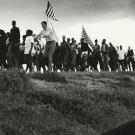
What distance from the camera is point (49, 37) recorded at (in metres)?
16.6

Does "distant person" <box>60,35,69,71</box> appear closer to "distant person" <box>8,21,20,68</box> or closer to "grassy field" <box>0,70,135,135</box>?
"distant person" <box>8,21,20,68</box>

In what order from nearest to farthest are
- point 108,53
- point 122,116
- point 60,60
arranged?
point 122,116 → point 60,60 → point 108,53

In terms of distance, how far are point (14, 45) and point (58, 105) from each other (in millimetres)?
5714

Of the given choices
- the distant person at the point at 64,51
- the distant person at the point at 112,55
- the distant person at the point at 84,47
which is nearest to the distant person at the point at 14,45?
the distant person at the point at 64,51

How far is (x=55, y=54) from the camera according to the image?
24.9 metres

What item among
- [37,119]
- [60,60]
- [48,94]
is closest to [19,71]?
[48,94]

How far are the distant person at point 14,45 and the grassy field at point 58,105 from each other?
187cm

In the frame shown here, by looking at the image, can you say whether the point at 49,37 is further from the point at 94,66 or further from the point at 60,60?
the point at 94,66

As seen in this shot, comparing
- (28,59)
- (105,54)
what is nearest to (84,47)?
(105,54)

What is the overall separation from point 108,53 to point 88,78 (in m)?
8.27

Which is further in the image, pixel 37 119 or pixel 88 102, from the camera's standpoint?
pixel 88 102

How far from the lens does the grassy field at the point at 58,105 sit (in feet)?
34.7

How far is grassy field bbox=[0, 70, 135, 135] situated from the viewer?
10578 millimetres

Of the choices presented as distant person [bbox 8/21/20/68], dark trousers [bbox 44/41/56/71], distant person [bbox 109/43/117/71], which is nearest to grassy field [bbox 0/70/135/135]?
dark trousers [bbox 44/41/56/71]
